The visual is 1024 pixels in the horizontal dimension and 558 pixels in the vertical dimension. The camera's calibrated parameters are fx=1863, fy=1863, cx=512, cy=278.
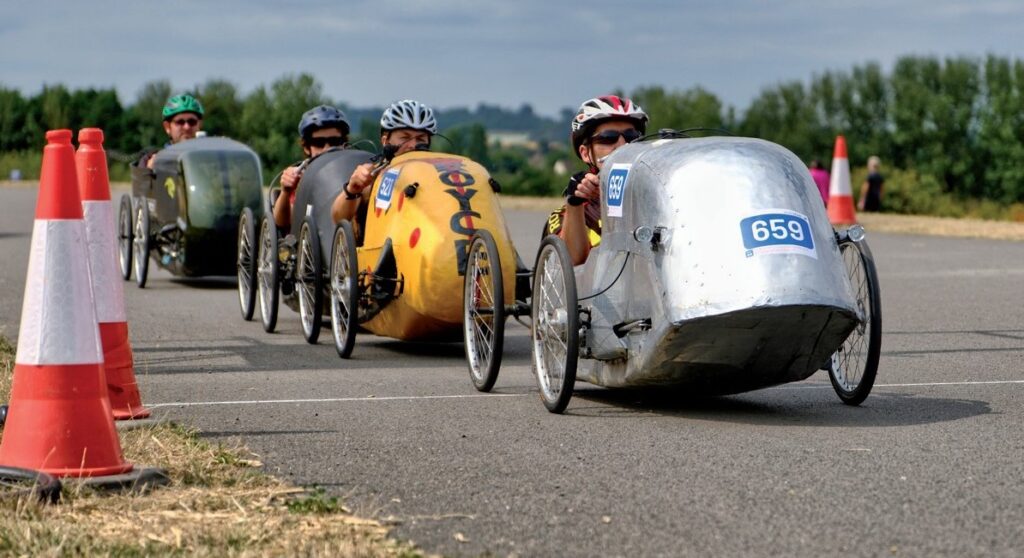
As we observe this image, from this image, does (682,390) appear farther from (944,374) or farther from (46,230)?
(46,230)

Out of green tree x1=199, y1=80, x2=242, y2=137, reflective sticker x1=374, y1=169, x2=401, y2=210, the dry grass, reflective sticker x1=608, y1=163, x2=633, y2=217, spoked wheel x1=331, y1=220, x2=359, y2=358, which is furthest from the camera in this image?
green tree x1=199, y1=80, x2=242, y2=137

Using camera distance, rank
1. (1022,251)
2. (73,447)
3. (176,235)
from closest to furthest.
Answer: (73,447), (176,235), (1022,251)

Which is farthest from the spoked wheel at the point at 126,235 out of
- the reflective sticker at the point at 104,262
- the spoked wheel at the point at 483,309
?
the reflective sticker at the point at 104,262

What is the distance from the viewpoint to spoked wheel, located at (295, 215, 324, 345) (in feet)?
38.4

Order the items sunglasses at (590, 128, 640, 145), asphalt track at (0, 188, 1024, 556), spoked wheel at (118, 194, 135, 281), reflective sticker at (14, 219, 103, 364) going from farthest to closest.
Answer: spoked wheel at (118, 194, 135, 281) < sunglasses at (590, 128, 640, 145) < reflective sticker at (14, 219, 103, 364) < asphalt track at (0, 188, 1024, 556)

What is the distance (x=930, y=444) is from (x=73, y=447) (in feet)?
10.6

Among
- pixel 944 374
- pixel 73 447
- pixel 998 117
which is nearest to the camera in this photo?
pixel 73 447

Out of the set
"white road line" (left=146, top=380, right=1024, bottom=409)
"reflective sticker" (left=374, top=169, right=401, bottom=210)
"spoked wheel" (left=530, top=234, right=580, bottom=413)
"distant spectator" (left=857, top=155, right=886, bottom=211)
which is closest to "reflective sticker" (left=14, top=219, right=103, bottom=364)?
"white road line" (left=146, top=380, right=1024, bottom=409)

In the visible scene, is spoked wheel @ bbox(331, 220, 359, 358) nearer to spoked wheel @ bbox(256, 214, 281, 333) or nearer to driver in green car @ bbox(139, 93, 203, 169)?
spoked wheel @ bbox(256, 214, 281, 333)

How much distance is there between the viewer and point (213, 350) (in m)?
11.6

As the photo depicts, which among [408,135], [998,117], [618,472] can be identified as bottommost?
[998,117]

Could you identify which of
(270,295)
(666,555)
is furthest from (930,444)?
(270,295)

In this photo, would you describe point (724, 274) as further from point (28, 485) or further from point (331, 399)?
point (28, 485)

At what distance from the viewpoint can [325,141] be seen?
13.9m
